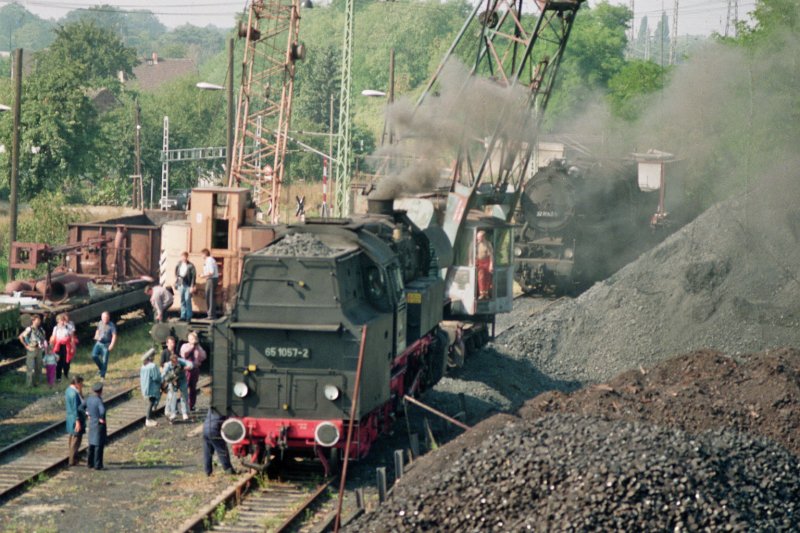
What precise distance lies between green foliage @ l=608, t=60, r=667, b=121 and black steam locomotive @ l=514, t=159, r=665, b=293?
21148 mm

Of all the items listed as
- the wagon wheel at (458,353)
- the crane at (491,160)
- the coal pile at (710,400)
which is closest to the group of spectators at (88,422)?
the coal pile at (710,400)

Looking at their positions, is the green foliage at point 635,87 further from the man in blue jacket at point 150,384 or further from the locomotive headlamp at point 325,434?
the locomotive headlamp at point 325,434

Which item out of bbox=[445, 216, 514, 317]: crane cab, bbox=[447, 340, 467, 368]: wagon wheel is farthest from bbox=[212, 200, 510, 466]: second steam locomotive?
bbox=[445, 216, 514, 317]: crane cab

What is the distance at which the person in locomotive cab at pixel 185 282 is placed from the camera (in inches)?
797

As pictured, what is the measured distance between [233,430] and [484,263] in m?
9.25

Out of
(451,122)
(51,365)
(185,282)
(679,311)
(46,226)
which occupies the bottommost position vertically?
(51,365)

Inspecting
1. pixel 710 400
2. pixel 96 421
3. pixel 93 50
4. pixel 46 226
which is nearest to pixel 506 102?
pixel 710 400

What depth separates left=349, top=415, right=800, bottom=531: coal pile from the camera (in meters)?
10.4

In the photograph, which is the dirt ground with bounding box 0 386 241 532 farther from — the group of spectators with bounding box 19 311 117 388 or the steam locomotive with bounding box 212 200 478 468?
the group of spectators with bounding box 19 311 117 388

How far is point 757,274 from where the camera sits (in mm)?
25172

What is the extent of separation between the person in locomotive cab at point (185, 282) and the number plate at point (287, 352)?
20.5ft

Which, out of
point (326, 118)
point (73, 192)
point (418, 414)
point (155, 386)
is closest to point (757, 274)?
point (418, 414)

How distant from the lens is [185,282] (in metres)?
20.5

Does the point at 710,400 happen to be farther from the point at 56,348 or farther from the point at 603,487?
the point at 56,348
